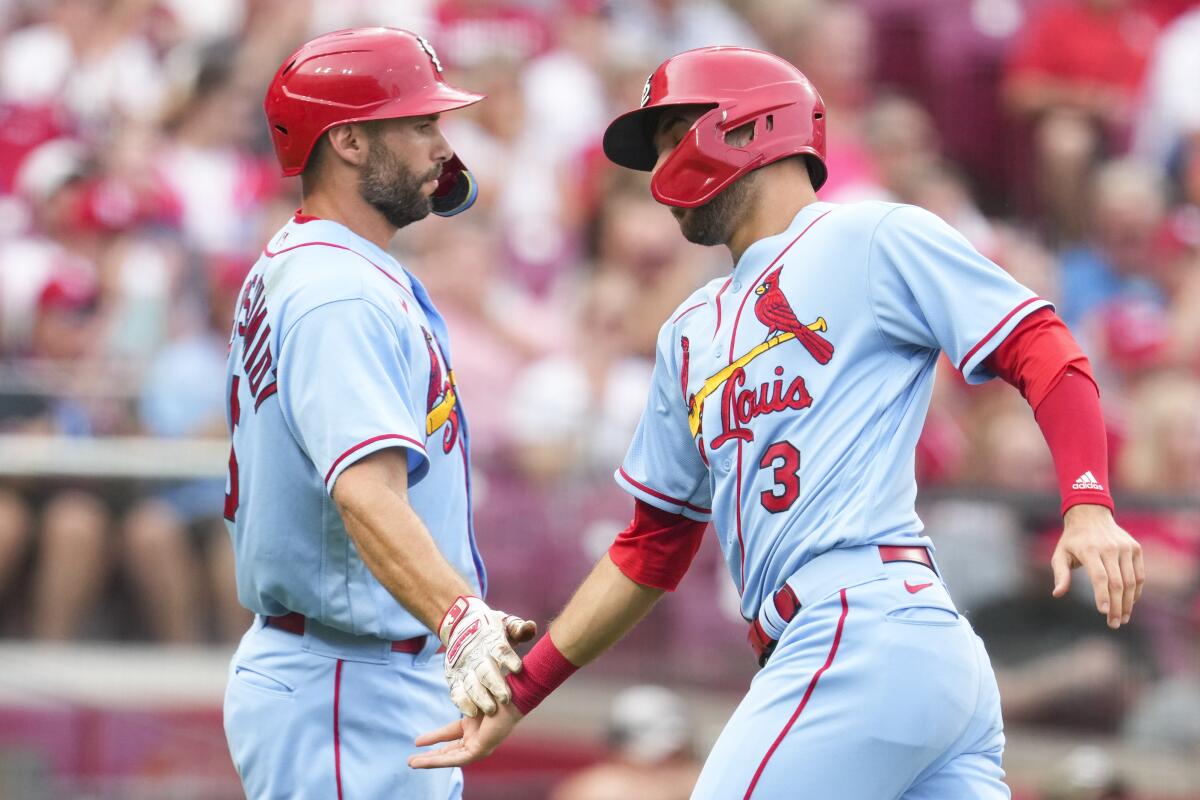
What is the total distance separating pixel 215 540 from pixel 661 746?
2.07 m

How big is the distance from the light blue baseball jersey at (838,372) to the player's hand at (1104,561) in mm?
415

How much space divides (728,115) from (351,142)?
3.09 feet

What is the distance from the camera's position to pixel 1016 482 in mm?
8055

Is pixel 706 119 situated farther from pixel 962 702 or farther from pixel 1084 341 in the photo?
pixel 1084 341

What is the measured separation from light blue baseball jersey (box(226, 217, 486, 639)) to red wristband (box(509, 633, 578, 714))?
266 millimetres

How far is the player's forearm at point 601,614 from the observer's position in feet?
13.8

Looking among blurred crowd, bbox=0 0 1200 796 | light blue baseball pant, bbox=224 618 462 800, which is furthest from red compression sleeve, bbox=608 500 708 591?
blurred crowd, bbox=0 0 1200 796

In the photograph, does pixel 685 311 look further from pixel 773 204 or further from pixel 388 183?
pixel 388 183

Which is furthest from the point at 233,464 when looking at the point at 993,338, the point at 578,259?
the point at 578,259

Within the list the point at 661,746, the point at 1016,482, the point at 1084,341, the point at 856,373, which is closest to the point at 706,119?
the point at 856,373

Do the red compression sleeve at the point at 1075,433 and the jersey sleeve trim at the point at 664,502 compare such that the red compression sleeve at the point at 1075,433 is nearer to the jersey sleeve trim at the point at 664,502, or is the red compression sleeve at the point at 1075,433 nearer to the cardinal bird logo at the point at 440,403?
the jersey sleeve trim at the point at 664,502

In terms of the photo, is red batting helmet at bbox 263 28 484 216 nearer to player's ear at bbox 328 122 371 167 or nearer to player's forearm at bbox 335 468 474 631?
player's ear at bbox 328 122 371 167

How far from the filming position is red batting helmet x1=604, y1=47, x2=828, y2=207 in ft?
13.0

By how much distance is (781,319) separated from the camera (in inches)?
151
